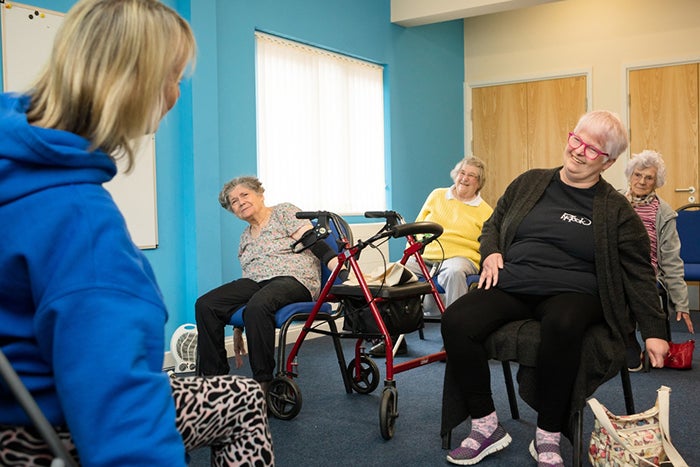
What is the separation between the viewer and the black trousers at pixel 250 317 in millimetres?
2914

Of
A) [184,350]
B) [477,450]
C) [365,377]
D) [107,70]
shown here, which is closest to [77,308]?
[107,70]

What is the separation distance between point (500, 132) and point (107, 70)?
6086 mm

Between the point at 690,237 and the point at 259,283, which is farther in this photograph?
the point at 690,237

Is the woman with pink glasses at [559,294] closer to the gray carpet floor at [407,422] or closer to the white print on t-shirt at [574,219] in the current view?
the white print on t-shirt at [574,219]

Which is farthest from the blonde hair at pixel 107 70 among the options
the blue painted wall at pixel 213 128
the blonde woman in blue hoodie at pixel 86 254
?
the blue painted wall at pixel 213 128

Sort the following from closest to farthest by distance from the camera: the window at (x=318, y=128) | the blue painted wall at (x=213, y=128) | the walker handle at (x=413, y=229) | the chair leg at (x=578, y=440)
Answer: the chair leg at (x=578, y=440)
the walker handle at (x=413, y=229)
the blue painted wall at (x=213, y=128)
the window at (x=318, y=128)

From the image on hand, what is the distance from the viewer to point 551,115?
645 centimetres

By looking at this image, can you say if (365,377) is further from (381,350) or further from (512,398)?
(381,350)

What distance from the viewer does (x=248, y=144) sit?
4.45 meters

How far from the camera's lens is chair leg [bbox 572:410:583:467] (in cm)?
210

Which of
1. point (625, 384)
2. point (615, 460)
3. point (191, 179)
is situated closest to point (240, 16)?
point (191, 179)

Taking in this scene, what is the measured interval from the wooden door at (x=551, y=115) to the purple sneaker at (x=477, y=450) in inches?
175

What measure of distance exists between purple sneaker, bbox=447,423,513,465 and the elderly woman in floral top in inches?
36.1

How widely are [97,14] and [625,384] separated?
7.08 ft
